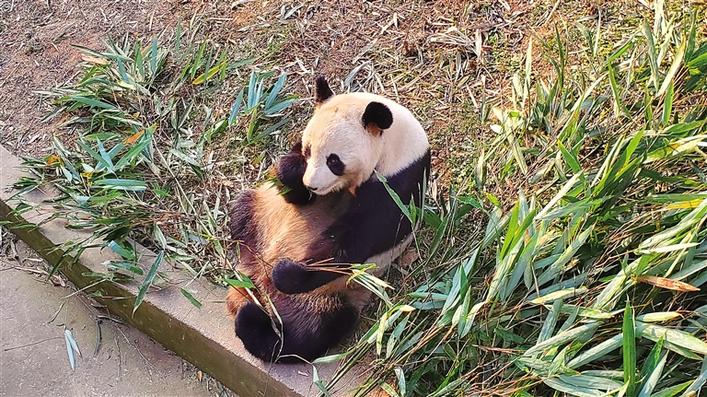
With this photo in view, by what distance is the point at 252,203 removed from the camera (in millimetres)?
2826

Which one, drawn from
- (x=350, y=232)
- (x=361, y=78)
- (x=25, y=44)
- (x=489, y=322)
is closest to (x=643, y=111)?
(x=489, y=322)

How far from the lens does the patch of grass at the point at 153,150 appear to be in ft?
9.58

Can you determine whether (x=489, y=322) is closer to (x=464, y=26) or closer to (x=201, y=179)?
(x=201, y=179)

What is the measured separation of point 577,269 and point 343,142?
0.86 m

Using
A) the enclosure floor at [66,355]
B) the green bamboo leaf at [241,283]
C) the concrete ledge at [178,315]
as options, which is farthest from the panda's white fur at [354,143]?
the enclosure floor at [66,355]

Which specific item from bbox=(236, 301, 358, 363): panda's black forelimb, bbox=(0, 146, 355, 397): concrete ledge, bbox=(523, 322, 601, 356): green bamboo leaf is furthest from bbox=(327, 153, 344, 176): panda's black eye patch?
bbox=(523, 322, 601, 356): green bamboo leaf

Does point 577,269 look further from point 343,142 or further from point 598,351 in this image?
point 343,142

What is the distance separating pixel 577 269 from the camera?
2182 millimetres

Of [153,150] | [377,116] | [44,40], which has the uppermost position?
[44,40]

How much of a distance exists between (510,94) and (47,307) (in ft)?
7.56

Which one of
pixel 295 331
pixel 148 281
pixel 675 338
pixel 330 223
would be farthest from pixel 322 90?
pixel 675 338

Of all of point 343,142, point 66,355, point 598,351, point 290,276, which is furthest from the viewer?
point 66,355

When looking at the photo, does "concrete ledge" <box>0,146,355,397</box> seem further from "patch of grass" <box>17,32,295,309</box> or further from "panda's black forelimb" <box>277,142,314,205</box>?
"panda's black forelimb" <box>277,142,314,205</box>

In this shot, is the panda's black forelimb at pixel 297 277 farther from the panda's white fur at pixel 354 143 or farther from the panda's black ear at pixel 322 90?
the panda's black ear at pixel 322 90
